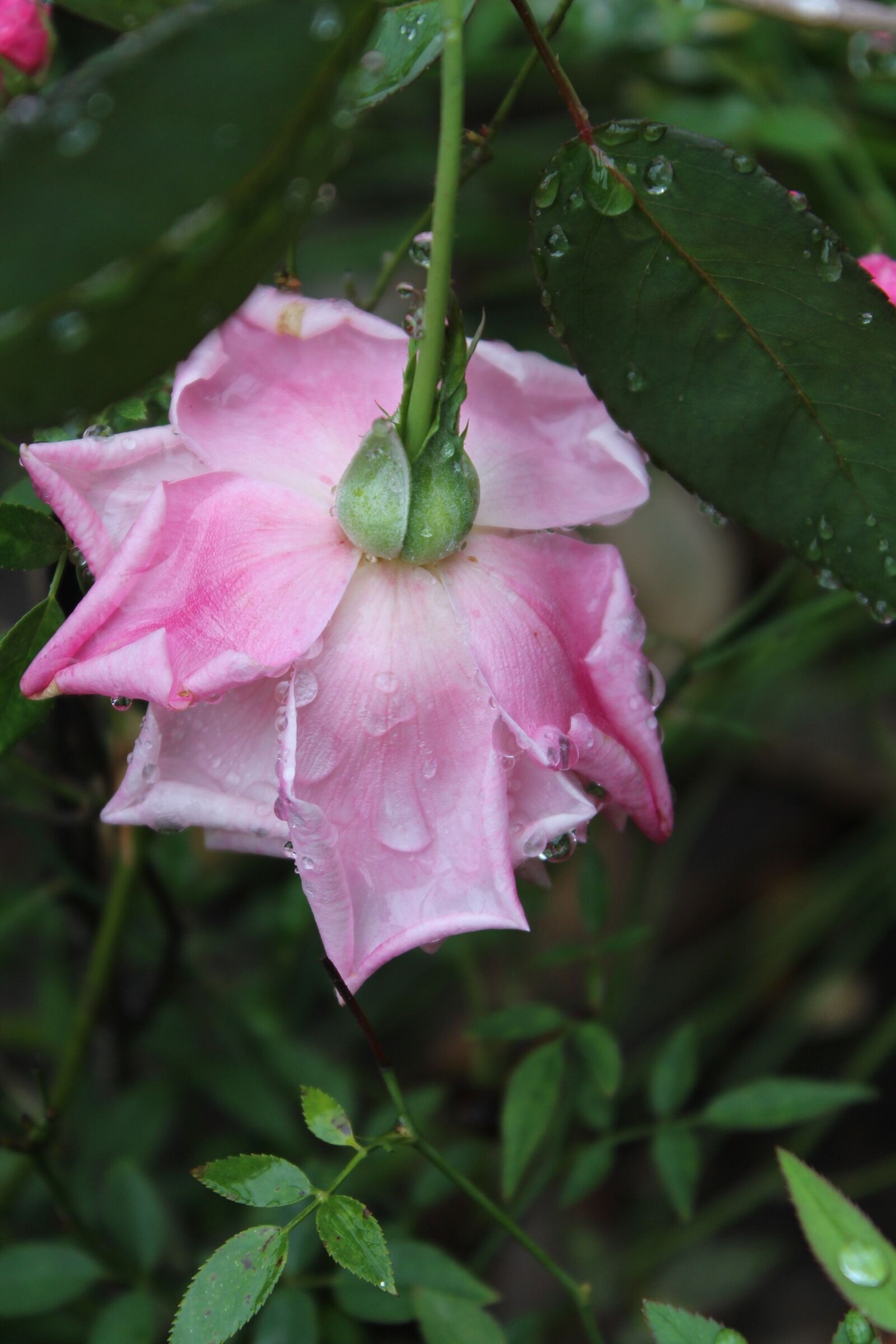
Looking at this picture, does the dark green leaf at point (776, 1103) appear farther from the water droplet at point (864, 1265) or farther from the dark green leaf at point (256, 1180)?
the dark green leaf at point (256, 1180)

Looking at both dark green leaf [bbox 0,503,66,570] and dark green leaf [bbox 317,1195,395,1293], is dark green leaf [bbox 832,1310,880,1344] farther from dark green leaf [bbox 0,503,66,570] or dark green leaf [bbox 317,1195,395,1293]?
dark green leaf [bbox 0,503,66,570]

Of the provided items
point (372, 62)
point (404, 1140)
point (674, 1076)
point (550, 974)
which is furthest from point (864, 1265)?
point (550, 974)

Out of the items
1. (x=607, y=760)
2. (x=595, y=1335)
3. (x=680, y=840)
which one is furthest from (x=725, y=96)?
(x=595, y=1335)

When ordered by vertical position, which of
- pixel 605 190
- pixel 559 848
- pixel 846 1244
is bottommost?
pixel 846 1244

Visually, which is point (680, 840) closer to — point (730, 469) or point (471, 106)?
point (730, 469)

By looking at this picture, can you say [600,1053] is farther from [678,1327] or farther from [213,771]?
[213,771]

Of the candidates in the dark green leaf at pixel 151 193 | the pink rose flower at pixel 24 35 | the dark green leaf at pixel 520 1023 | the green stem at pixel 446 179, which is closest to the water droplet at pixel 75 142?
the dark green leaf at pixel 151 193
